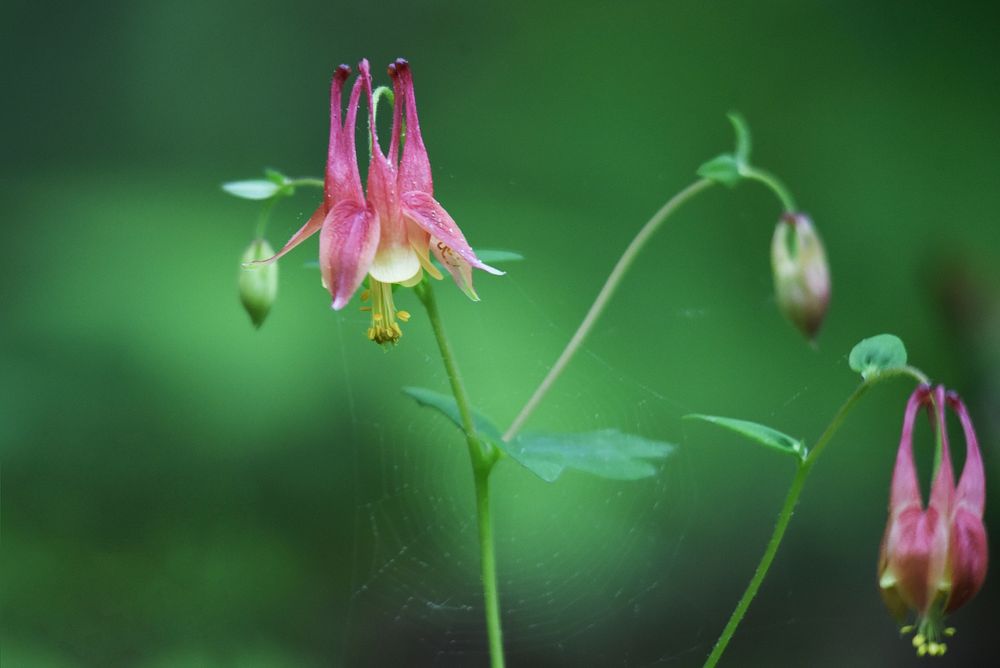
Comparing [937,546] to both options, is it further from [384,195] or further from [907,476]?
[384,195]

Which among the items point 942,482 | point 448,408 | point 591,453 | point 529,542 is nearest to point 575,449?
point 591,453

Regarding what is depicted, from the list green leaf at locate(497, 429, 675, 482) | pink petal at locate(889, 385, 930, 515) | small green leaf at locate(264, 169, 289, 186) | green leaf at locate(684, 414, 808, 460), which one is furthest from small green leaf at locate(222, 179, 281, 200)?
pink petal at locate(889, 385, 930, 515)

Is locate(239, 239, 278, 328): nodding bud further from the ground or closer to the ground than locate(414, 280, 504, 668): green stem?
further from the ground

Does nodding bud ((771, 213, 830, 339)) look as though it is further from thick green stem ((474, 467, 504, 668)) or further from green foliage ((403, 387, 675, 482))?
thick green stem ((474, 467, 504, 668))

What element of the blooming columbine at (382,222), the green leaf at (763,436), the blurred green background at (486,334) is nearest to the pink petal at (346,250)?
the blooming columbine at (382,222)

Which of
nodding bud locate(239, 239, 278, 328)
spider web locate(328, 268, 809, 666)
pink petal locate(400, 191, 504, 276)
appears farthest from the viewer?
spider web locate(328, 268, 809, 666)

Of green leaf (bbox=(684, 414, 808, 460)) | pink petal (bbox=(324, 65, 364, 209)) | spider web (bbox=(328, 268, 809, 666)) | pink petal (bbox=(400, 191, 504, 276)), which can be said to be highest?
pink petal (bbox=(324, 65, 364, 209))

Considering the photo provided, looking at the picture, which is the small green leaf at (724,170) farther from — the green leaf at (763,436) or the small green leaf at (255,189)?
the small green leaf at (255,189)

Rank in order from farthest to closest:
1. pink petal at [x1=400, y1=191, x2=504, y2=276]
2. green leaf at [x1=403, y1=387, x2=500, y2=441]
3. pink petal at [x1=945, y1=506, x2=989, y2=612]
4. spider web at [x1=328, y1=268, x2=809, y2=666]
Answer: spider web at [x1=328, y1=268, x2=809, y2=666] → green leaf at [x1=403, y1=387, x2=500, y2=441] → pink petal at [x1=400, y1=191, x2=504, y2=276] → pink petal at [x1=945, y1=506, x2=989, y2=612]
